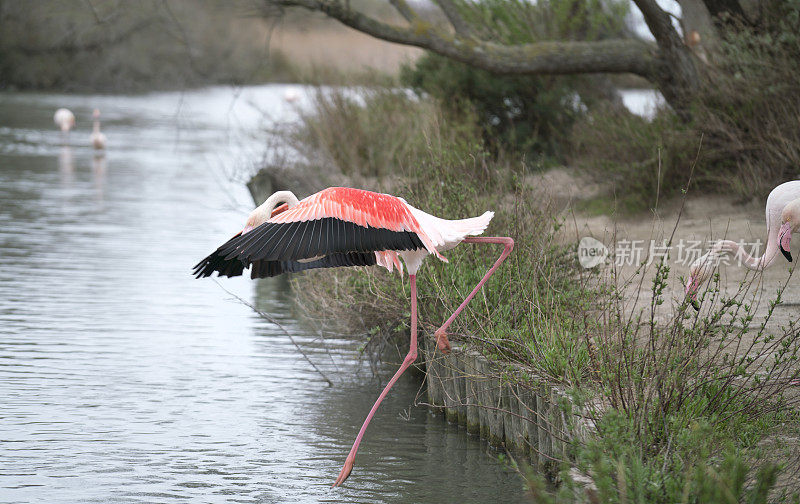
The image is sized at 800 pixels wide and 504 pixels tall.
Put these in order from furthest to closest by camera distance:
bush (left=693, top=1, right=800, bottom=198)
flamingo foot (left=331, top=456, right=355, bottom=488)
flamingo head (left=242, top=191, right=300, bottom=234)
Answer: bush (left=693, top=1, right=800, bottom=198) → flamingo head (left=242, top=191, right=300, bottom=234) → flamingo foot (left=331, top=456, right=355, bottom=488)

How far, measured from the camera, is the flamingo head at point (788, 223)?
6836mm

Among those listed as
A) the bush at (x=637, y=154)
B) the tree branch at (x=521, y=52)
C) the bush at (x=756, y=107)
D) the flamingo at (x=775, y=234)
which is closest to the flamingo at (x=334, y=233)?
the flamingo at (x=775, y=234)

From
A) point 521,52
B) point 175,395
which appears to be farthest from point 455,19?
point 175,395

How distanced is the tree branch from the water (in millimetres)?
3588

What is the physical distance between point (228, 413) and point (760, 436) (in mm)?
3754

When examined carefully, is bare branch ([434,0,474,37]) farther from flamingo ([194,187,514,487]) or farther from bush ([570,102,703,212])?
flamingo ([194,187,514,487])

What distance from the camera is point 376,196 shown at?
5.19 meters

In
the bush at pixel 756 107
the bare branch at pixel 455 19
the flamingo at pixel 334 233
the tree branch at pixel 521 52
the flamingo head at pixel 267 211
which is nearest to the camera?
the flamingo at pixel 334 233

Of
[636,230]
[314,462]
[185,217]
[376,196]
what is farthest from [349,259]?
[185,217]

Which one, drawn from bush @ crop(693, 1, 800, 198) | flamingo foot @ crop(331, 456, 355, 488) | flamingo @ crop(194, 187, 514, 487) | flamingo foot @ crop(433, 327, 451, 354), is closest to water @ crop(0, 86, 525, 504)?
flamingo foot @ crop(331, 456, 355, 488)

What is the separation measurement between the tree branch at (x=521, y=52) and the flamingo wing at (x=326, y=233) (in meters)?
7.21

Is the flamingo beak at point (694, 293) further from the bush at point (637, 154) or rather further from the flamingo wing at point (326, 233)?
the bush at point (637, 154)

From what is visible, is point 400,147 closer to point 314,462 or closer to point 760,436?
point 314,462

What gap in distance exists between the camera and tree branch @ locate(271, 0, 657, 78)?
1205cm
